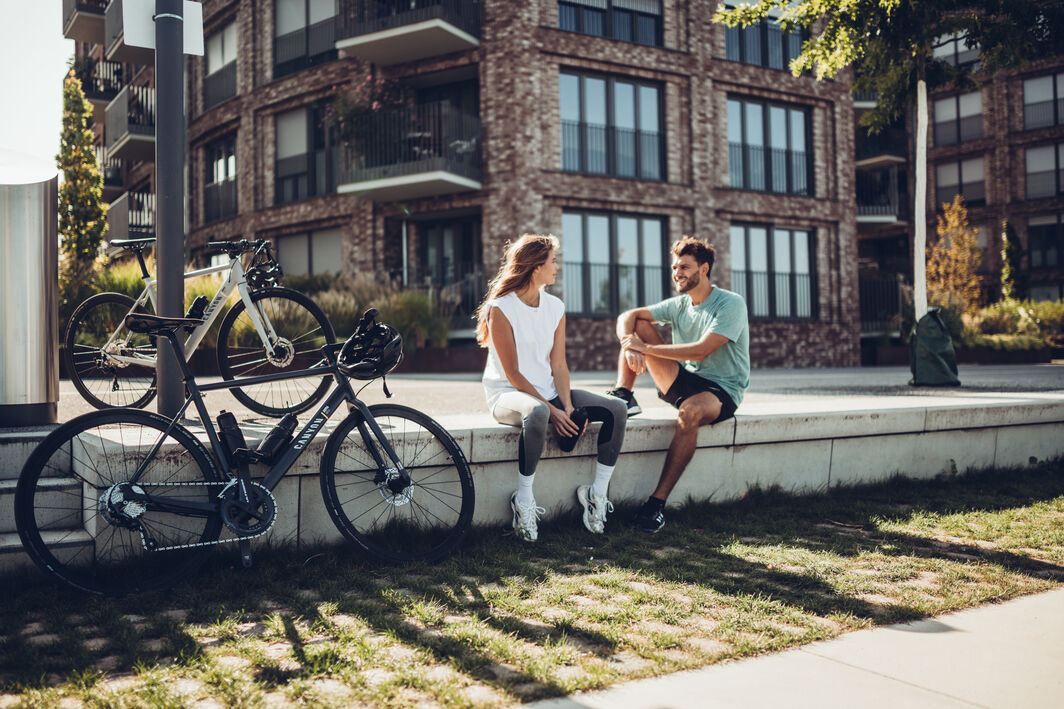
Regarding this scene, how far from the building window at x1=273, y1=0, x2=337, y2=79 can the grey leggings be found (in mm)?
18823

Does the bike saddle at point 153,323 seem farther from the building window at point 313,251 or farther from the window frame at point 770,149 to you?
the window frame at point 770,149

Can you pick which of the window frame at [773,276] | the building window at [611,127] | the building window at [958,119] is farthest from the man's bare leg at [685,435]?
the building window at [958,119]

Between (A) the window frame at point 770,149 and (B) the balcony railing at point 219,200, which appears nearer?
(A) the window frame at point 770,149

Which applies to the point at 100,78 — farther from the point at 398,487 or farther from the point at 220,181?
the point at 398,487

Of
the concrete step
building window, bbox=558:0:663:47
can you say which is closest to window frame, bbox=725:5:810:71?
building window, bbox=558:0:663:47

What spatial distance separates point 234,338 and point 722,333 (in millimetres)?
2950

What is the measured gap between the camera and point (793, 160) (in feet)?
74.7

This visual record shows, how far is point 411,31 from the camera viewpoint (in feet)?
60.7

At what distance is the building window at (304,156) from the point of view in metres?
21.5

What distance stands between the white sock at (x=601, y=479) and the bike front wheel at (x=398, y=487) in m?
0.76

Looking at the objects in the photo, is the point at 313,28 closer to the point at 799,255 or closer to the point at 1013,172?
the point at 799,255

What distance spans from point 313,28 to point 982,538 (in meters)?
21.0

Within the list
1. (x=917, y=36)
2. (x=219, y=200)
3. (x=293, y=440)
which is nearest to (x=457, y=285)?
(x=219, y=200)

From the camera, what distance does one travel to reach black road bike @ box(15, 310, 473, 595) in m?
3.48
